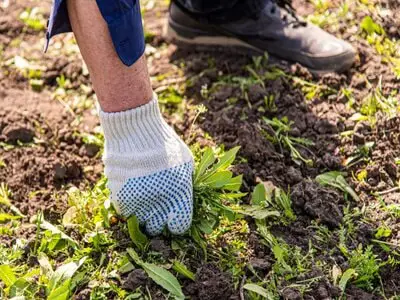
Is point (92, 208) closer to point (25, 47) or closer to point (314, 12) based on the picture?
point (25, 47)

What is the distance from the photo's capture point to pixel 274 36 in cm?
337

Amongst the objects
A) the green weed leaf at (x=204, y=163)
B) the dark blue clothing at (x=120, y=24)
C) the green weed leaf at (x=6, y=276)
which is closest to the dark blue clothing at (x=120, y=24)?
the dark blue clothing at (x=120, y=24)

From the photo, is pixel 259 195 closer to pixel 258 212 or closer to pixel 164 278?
pixel 258 212

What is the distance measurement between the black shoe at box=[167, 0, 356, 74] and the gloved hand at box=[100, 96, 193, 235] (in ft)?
3.53

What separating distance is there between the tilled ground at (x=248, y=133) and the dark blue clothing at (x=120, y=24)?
2.19 feet

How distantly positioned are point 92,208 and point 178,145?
42 centimetres

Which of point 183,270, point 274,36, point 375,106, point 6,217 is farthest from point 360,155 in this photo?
point 6,217

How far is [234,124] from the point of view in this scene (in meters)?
3.00

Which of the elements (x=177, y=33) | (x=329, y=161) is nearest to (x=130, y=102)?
(x=329, y=161)

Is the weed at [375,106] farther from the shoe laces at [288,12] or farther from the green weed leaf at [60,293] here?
the green weed leaf at [60,293]

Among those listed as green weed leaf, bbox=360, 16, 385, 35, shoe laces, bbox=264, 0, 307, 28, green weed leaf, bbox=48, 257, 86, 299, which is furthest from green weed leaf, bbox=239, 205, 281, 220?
green weed leaf, bbox=360, 16, 385, 35

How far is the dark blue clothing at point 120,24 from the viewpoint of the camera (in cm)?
213

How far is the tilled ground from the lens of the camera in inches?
100

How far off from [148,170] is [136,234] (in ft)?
0.75
